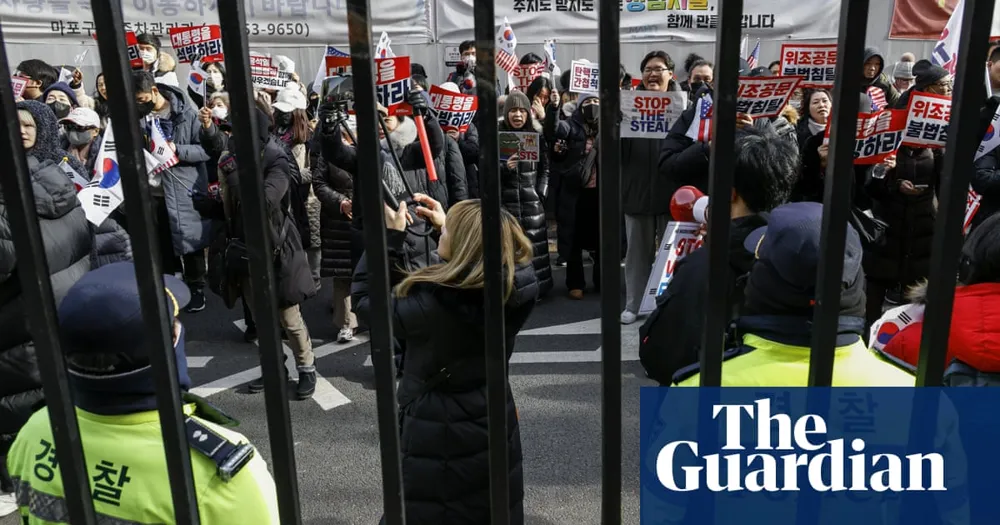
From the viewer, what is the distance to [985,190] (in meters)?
4.73

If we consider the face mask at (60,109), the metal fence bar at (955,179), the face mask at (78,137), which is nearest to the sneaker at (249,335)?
the face mask at (78,137)

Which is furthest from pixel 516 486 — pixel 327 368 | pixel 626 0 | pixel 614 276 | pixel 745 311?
pixel 626 0

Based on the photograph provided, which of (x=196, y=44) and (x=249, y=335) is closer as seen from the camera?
(x=249, y=335)

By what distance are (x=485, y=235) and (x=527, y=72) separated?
27.8 feet

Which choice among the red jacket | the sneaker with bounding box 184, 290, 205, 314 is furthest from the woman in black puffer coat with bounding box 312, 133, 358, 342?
the red jacket

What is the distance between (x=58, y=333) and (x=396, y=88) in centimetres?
429

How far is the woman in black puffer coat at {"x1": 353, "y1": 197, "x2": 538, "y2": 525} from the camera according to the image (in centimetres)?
251

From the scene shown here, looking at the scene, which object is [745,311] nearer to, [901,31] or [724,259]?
[724,259]

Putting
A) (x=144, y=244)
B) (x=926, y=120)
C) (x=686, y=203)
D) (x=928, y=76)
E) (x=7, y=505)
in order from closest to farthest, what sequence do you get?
(x=144, y=244) → (x=686, y=203) → (x=7, y=505) → (x=926, y=120) → (x=928, y=76)

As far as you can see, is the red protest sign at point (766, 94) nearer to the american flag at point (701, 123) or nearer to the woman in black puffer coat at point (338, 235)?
the american flag at point (701, 123)

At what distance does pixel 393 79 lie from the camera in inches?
207

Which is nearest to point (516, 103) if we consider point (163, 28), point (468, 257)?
point (468, 257)

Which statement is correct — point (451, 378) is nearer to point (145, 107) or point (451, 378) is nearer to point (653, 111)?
point (653, 111)

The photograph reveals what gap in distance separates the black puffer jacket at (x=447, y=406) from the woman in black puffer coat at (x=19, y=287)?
163 cm
